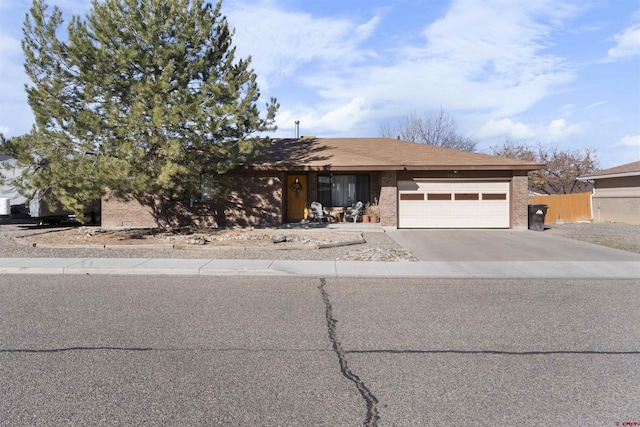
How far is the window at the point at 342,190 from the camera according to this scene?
22141mm

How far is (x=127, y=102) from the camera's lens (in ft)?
52.1

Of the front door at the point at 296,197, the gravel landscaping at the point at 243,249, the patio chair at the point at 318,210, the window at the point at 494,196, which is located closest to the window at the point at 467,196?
the window at the point at 494,196

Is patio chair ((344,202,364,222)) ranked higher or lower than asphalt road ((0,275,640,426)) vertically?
higher

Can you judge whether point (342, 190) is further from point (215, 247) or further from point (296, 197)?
point (215, 247)

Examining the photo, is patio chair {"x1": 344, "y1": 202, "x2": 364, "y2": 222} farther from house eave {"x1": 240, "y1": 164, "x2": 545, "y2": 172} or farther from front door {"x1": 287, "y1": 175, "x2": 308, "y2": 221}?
front door {"x1": 287, "y1": 175, "x2": 308, "y2": 221}

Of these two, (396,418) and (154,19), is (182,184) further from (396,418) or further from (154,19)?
(396,418)

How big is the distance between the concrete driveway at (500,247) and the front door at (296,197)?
5151 mm

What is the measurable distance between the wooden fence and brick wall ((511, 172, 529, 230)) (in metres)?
10.5

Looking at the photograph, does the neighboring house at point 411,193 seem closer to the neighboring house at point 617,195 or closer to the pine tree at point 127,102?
the pine tree at point 127,102

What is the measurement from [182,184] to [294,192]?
6.90 m

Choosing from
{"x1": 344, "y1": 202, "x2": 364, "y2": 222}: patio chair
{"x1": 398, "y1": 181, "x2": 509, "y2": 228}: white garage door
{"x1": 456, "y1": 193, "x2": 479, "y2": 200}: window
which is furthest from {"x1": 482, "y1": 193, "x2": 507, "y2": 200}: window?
{"x1": 344, "y1": 202, "x2": 364, "y2": 222}: patio chair

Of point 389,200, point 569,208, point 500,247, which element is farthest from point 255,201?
point 569,208

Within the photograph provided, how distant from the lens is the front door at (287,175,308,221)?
872 inches

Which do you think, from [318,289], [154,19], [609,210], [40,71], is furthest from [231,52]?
[609,210]
